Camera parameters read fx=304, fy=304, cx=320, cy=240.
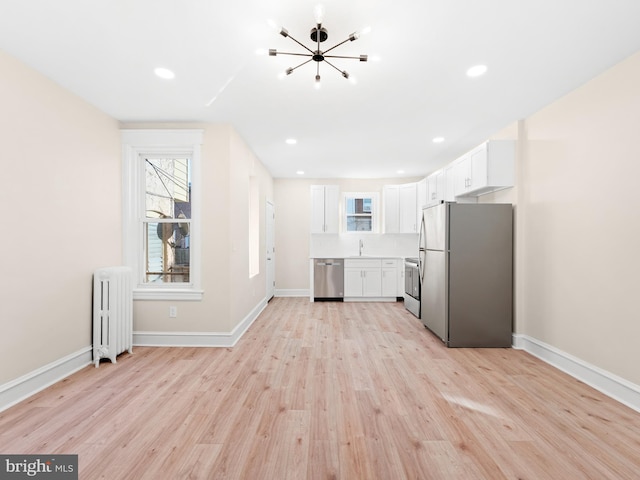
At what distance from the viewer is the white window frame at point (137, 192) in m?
3.53

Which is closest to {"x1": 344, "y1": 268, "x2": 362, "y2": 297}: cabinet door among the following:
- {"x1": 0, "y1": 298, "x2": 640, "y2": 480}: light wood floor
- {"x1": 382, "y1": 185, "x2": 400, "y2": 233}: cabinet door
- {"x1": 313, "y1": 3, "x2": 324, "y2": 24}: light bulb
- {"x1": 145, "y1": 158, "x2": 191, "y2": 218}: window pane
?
{"x1": 382, "y1": 185, "x2": 400, "y2": 233}: cabinet door

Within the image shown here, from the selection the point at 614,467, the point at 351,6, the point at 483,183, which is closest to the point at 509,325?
the point at 483,183

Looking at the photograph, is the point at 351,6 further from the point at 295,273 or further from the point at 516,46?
the point at 295,273

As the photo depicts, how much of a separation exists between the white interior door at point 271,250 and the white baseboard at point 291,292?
138 millimetres

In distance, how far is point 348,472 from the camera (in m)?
1.62

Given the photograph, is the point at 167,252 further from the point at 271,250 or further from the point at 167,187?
the point at 271,250

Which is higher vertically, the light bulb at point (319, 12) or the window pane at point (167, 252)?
the light bulb at point (319, 12)

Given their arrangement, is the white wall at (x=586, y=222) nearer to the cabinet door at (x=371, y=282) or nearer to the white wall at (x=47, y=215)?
the cabinet door at (x=371, y=282)

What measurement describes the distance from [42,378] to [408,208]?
5.87m

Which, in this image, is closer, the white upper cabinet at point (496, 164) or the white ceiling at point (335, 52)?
the white ceiling at point (335, 52)

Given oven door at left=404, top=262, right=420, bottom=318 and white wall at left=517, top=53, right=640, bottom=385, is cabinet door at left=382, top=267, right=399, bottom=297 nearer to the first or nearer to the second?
oven door at left=404, top=262, right=420, bottom=318

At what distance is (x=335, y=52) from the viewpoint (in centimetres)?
223

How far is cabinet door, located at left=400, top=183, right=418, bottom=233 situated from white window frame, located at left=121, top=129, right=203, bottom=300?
13.8ft

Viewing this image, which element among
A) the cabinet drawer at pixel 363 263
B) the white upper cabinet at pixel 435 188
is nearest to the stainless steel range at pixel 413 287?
the cabinet drawer at pixel 363 263
